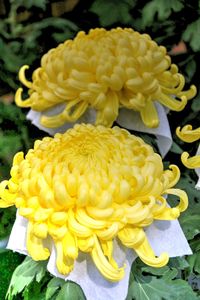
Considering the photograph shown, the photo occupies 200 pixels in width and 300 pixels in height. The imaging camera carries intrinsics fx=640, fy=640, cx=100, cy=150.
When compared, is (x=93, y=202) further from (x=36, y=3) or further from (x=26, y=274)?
(x=36, y=3)

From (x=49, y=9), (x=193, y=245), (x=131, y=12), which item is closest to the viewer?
(x=193, y=245)

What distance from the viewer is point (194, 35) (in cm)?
108

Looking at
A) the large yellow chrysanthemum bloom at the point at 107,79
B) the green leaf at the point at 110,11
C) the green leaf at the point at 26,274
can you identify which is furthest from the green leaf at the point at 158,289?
the green leaf at the point at 110,11

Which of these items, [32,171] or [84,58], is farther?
[84,58]

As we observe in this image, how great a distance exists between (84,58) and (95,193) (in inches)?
10.9

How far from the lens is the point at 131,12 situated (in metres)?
1.26

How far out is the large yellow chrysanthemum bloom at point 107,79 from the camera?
2.90ft

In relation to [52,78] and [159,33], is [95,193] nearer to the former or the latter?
[52,78]

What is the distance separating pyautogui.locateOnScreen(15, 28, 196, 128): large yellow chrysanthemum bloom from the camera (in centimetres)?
88

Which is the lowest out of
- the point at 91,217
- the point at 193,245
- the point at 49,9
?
the point at 49,9

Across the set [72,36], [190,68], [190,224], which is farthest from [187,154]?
[72,36]

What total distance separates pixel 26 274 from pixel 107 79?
287 mm

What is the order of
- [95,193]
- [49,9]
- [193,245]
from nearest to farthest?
1. [95,193]
2. [193,245]
3. [49,9]

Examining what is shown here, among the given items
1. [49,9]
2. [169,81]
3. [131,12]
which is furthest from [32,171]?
[49,9]
